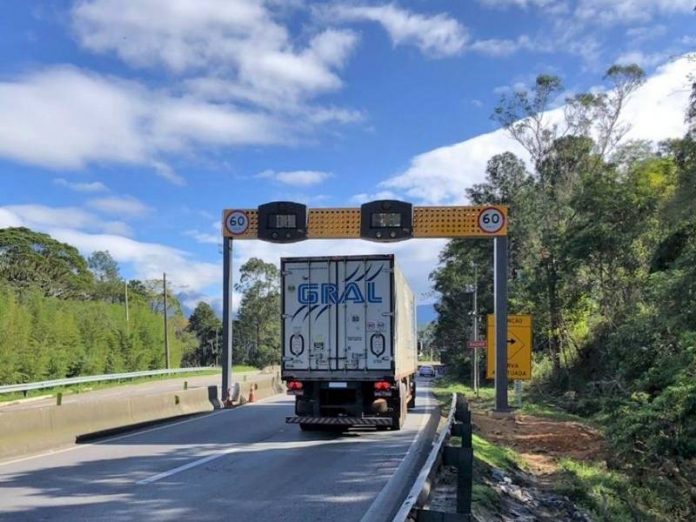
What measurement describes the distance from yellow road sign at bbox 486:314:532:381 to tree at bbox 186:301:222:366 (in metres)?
89.8

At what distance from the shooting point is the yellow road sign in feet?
73.4

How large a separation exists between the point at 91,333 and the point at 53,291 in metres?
26.8

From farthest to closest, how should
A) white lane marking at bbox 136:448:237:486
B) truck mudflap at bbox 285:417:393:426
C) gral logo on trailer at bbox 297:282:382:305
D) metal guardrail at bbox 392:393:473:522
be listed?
gral logo on trailer at bbox 297:282:382:305
truck mudflap at bbox 285:417:393:426
white lane marking at bbox 136:448:237:486
metal guardrail at bbox 392:393:473:522

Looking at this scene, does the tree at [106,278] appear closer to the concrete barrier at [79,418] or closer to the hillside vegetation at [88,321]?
the hillside vegetation at [88,321]

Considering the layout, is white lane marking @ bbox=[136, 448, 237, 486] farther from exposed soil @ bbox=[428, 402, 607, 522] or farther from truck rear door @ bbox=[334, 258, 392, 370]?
exposed soil @ bbox=[428, 402, 607, 522]

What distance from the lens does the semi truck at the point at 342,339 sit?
14430 millimetres

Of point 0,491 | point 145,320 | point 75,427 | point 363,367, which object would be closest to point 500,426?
point 363,367

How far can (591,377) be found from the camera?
3334 cm

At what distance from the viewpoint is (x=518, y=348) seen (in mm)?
22453

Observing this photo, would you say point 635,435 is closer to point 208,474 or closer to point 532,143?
point 208,474

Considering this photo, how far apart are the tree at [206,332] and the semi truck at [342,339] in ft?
314

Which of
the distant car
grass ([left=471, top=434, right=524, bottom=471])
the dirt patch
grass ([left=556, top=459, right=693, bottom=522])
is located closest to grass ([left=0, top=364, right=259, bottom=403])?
the dirt patch

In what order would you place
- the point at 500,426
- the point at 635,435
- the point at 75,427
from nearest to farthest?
the point at 75,427 → the point at 635,435 → the point at 500,426

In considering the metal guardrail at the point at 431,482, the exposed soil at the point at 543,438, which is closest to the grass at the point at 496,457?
the exposed soil at the point at 543,438
